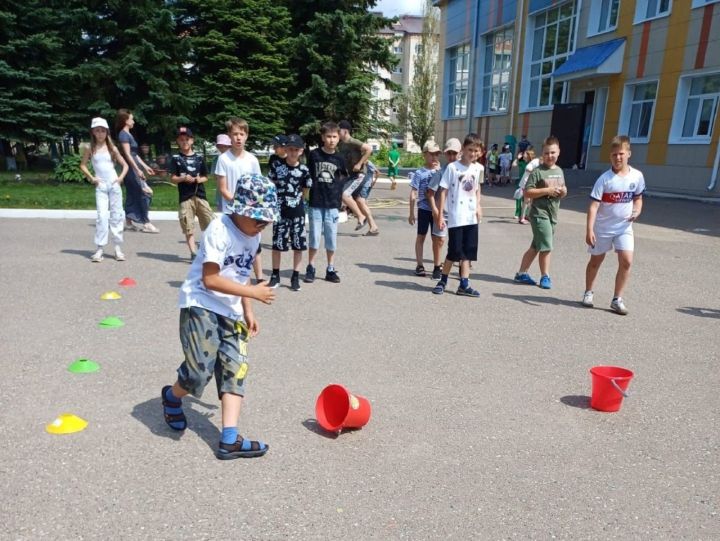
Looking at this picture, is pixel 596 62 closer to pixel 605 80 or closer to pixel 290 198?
pixel 605 80

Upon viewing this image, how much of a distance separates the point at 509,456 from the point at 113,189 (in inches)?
269

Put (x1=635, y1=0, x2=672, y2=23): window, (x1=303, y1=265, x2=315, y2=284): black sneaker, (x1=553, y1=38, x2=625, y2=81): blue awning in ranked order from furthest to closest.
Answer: (x1=553, y1=38, x2=625, y2=81): blue awning → (x1=635, y1=0, x2=672, y2=23): window → (x1=303, y1=265, x2=315, y2=284): black sneaker

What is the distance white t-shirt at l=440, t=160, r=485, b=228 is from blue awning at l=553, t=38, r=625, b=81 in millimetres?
18322

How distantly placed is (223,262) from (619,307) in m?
4.85

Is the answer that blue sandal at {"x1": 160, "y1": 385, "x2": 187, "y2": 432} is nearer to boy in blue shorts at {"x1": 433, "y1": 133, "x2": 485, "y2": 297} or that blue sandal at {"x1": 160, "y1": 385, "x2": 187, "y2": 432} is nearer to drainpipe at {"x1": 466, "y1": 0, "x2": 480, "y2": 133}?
boy in blue shorts at {"x1": 433, "y1": 133, "x2": 485, "y2": 297}

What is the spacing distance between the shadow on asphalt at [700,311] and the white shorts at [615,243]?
1070mm

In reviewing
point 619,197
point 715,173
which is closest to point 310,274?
point 619,197

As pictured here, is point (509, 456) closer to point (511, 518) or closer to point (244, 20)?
point (511, 518)

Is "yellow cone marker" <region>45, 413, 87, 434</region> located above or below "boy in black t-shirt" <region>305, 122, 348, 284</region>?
below

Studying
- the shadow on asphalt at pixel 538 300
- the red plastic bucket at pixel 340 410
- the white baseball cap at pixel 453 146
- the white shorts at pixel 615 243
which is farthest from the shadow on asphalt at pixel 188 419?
the white shorts at pixel 615 243

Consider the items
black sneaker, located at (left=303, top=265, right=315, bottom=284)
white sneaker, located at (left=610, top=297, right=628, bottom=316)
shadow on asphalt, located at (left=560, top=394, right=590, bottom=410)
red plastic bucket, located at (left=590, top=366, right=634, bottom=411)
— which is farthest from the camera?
black sneaker, located at (left=303, top=265, right=315, bottom=284)

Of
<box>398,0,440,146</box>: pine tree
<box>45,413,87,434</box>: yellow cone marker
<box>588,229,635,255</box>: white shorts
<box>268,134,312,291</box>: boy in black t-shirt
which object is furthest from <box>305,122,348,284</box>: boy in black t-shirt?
<box>398,0,440,146</box>: pine tree

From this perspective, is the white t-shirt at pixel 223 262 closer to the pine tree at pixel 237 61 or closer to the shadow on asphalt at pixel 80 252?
the shadow on asphalt at pixel 80 252

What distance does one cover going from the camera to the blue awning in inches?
863
